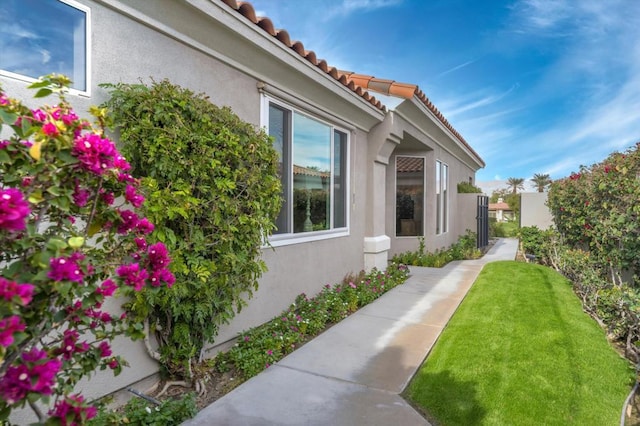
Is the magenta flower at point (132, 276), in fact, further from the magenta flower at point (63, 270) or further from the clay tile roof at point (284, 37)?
the clay tile roof at point (284, 37)

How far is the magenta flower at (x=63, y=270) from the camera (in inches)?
55.0

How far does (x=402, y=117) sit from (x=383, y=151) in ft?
3.44

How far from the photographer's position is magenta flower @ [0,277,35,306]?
121 cm

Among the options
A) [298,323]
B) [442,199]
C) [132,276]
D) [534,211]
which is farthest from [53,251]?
[534,211]

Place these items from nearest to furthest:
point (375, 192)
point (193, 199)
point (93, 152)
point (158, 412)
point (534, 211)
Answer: point (93, 152) → point (158, 412) → point (193, 199) → point (375, 192) → point (534, 211)

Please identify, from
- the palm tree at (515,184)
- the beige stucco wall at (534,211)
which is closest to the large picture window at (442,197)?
the beige stucco wall at (534,211)

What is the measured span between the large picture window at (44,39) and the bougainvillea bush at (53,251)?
1.51 m

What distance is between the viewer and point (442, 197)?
43.9 ft

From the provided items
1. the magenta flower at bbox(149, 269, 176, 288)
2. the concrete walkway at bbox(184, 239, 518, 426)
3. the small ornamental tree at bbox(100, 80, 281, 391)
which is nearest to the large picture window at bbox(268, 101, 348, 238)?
the small ornamental tree at bbox(100, 80, 281, 391)

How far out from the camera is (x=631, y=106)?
12.9 meters

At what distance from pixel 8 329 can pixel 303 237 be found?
16.0 feet

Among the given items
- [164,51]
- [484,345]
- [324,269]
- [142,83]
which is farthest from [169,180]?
[484,345]

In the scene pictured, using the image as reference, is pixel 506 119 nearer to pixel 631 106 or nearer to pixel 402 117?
pixel 631 106

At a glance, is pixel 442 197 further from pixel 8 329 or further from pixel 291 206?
pixel 8 329
